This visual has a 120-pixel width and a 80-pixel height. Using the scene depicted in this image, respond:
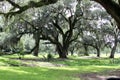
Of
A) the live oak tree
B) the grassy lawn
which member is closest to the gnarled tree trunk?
the grassy lawn

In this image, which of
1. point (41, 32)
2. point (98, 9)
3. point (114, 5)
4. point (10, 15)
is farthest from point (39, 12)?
point (114, 5)

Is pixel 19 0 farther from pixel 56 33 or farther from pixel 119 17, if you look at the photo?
pixel 56 33

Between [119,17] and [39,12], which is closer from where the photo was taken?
[119,17]

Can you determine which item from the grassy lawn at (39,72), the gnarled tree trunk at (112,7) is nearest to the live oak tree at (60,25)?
the grassy lawn at (39,72)

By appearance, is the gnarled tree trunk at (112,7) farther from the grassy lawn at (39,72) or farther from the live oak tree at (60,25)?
the live oak tree at (60,25)

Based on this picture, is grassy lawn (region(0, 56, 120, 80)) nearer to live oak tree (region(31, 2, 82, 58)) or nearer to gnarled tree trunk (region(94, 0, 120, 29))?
gnarled tree trunk (region(94, 0, 120, 29))

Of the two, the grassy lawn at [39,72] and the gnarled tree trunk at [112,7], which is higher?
the gnarled tree trunk at [112,7]

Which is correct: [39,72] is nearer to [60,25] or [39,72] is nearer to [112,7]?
[112,7]

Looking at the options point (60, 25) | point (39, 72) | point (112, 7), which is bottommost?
→ point (39, 72)

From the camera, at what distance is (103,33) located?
2142 inches

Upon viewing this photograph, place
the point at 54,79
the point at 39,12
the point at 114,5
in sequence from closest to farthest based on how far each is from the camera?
the point at 54,79 → the point at 114,5 → the point at 39,12

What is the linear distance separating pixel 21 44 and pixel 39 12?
6933 mm

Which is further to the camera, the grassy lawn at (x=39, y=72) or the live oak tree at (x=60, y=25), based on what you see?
the live oak tree at (x=60, y=25)

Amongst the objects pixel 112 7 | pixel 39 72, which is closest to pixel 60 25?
pixel 39 72
